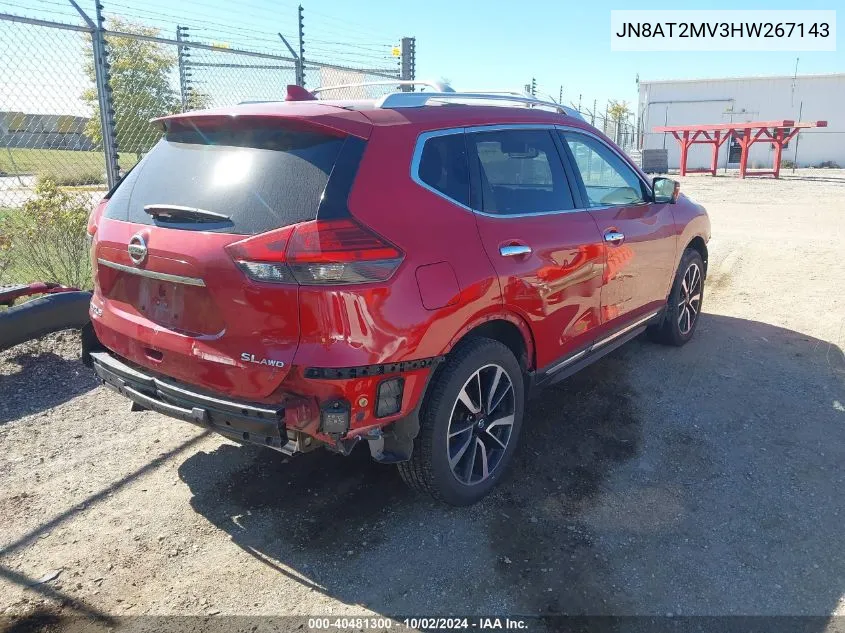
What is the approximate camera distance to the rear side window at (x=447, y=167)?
302 centimetres

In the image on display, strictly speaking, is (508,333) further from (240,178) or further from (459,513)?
(240,178)

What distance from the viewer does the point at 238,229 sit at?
2.66m

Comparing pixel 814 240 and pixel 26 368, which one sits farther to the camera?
pixel 814 240

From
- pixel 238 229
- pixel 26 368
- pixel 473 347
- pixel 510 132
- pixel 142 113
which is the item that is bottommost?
pixel 26 368

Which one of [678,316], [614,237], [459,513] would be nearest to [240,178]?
[459,513]

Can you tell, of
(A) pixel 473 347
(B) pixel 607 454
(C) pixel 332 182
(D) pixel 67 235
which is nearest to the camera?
(C) pixel 332 182

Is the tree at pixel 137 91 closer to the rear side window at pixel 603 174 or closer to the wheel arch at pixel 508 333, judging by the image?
the rear side window at pixel 603 174

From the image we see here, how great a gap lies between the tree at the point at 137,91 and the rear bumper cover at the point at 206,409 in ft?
16.7

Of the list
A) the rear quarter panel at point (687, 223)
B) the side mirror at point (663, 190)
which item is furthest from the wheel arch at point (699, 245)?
the side mirror at point (663, 190)

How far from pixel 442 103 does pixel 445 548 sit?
2.18m

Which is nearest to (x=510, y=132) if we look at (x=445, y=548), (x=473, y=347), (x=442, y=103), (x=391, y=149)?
(x=442, y=103)

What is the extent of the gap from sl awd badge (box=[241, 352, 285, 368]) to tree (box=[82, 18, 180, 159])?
5.66m

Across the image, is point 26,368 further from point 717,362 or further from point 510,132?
point 717,362

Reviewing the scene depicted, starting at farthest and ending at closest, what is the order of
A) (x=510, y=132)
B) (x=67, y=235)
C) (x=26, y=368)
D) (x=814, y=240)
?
(x=814, y=240) < (x=67, y=235) < (x=26, y=368) < (x=510, y=132)
